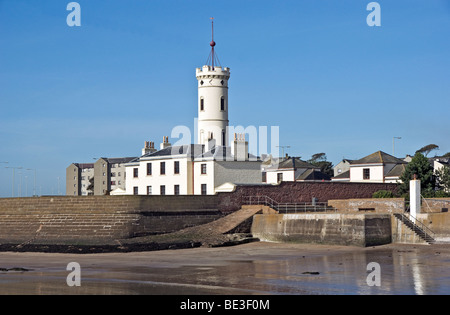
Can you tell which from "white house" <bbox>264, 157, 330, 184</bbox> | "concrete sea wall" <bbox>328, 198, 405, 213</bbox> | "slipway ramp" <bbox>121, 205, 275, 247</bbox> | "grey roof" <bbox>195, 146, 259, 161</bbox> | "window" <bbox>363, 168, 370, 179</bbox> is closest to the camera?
"slipway ramp" <bbox>121, 205, 275, 247</bbox>

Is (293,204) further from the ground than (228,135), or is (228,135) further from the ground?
(228,135)

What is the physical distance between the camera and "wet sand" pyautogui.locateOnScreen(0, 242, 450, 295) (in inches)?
768

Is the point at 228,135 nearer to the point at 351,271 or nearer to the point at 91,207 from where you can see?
the point at 91,207

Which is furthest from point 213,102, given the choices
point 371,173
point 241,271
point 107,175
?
point 107,175

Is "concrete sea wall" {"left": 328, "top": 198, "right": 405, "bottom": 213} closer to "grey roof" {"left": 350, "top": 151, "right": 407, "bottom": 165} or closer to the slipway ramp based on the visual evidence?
the slipway ramp

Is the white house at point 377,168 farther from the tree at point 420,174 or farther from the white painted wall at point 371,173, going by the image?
the tree at point 420,174

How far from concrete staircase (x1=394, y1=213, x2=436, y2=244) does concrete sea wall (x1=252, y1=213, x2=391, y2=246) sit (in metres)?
0.67

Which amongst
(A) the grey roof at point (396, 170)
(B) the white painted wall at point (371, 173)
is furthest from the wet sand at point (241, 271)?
(B) the white painted wall at point (371, 173)

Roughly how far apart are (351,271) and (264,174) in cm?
4710

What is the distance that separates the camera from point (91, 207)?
3934cm

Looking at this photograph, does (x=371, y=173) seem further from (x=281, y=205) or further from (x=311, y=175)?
(x=281, y=205)

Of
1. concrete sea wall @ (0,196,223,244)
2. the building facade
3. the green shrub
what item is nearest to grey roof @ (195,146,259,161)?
concrete sea wall @ (0,196,223,244)

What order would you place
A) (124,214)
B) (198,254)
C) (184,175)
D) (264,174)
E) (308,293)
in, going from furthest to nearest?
(264,174) < (184,175) < (124,214) < (198,254) < (308,293)
